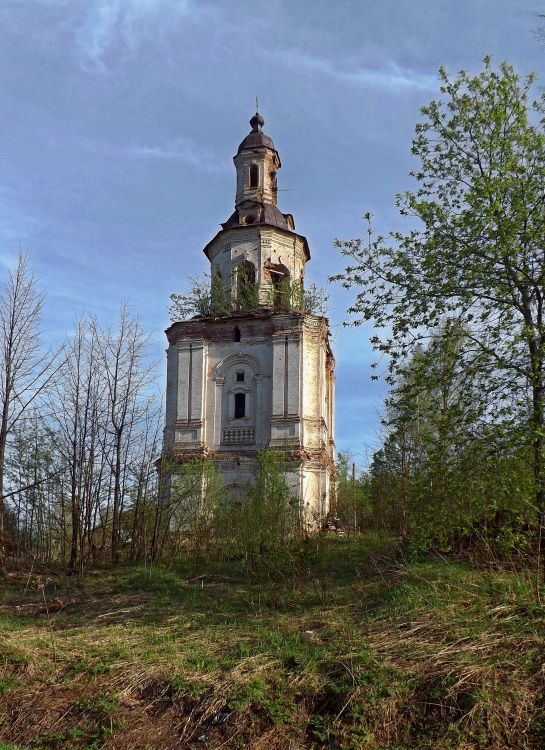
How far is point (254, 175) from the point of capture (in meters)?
27.6

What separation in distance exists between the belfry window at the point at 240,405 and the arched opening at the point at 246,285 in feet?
10.7

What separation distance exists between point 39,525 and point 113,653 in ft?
30.5

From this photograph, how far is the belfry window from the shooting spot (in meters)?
23.6

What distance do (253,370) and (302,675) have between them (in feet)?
57.4

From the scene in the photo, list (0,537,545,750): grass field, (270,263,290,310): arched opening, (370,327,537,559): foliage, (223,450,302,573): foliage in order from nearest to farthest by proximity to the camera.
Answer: (0,537,545,750): grass field, (370,327,537,559): foliage, (223,450,302,573): foliage, (270,263,290,310): arched opening

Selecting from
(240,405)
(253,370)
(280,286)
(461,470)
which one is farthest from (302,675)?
(280,286)

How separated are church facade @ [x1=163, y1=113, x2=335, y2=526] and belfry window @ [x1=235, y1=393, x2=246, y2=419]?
0.11ft

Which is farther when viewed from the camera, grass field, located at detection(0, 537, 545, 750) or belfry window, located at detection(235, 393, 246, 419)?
belfry window, located at detection(235, 393, 246, 419)

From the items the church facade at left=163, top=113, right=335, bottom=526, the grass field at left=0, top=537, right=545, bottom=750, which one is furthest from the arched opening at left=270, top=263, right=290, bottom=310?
the grass field at left=0, top=537, right=545, bottom=750

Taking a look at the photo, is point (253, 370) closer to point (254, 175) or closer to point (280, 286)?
point (280, 286)

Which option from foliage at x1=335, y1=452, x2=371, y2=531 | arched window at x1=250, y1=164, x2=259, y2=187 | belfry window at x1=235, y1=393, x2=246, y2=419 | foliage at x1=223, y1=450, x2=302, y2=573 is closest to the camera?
foliage at x1=223, y1=450, x2=302, y2=573

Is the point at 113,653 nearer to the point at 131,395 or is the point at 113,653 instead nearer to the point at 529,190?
the point at 529,190

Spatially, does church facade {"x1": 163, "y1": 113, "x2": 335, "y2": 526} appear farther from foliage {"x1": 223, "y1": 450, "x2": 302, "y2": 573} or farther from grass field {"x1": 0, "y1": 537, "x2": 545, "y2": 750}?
grass field {"x1": 0, "y1": 537, "x2": 545, "y2": 750}

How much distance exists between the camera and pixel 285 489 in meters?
15.2
